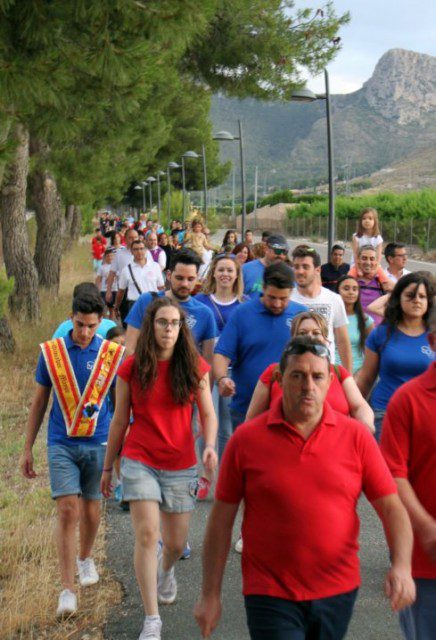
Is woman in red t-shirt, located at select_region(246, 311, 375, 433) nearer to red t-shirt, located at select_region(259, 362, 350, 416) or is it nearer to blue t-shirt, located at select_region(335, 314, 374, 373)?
red t-shirt, located at select_region(259, 362, 350, 416)

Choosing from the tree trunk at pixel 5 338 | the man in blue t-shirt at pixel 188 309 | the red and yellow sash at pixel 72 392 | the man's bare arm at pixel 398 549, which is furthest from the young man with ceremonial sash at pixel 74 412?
the tree trunk at pixel 5 338

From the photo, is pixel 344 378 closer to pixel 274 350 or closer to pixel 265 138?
pixel 274 350

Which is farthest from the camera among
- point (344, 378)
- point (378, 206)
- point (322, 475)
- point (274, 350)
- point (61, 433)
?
point (378, 206)

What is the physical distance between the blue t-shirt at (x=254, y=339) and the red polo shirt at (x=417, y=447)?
7.24 feet

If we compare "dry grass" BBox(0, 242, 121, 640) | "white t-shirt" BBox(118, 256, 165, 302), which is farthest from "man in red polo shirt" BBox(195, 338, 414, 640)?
"white t-shirt" BBox(118, 256, 165, 302)

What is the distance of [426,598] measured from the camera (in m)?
3.35

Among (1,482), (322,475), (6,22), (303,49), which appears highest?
(303,49)

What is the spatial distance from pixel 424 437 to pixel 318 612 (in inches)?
27.3

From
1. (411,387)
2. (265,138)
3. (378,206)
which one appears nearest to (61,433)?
(411,387)

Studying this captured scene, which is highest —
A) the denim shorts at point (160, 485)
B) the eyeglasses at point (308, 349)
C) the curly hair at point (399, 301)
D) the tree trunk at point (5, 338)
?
the eyeglasses at point (308, 349)

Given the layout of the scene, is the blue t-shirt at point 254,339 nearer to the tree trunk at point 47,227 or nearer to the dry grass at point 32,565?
the dry grass at point 32,565

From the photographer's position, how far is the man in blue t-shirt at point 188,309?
6332 mm

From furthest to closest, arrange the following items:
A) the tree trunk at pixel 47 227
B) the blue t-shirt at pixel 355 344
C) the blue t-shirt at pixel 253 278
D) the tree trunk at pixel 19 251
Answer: the tree trunk at pixel 47 227, the tree trunk at pixel 19 251, the blue t-shirt at pixel 253 278, the blue t-shirt at pixel 355 344

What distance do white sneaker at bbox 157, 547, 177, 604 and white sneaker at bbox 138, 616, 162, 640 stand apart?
0.52m
